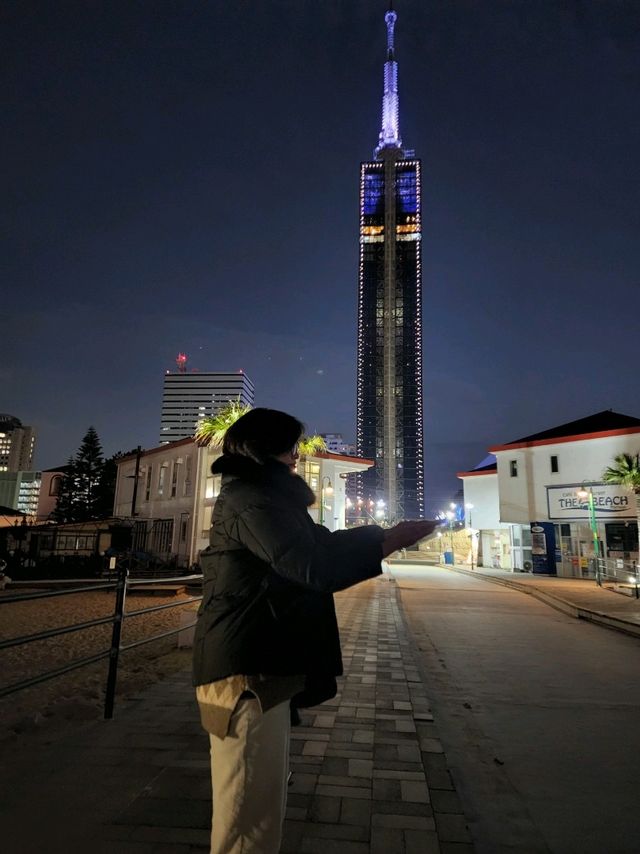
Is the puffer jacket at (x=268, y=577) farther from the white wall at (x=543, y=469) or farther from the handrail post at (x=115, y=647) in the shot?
the white wall at (x=543, y=469)

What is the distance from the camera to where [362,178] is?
10512 centimetres

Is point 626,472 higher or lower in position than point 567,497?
higher

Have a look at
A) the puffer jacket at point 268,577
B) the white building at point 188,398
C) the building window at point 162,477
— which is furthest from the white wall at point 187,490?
the white building at point 188,398

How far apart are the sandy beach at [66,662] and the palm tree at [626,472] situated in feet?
77.1

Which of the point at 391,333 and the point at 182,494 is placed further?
the point at 391,333

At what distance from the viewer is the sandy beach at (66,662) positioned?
14.6 feet

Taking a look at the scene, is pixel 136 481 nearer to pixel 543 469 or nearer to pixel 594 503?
pixel 543 469

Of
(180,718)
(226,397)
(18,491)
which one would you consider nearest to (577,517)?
(180,718)

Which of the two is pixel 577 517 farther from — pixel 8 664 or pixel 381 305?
pixel 381 305

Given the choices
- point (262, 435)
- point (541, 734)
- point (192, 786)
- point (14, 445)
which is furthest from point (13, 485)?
point (262, 435)

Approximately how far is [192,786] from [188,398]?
160 metres

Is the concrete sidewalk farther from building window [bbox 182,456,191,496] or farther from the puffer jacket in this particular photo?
building window [bbox 182,456,191,496]

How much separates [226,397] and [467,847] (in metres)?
161

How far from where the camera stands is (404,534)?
1870 mm
